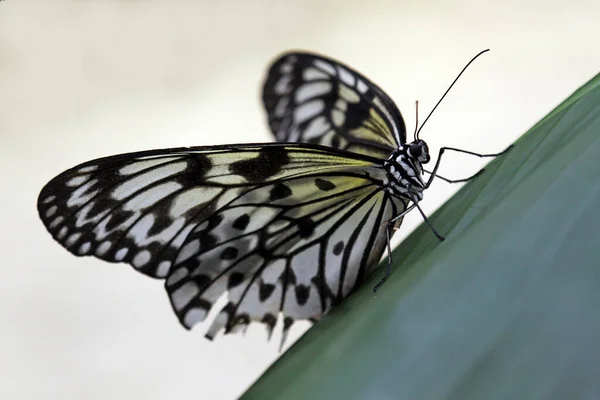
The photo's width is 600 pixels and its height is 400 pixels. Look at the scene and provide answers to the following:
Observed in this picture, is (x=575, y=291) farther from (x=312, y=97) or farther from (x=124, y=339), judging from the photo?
(x=124, y=339)

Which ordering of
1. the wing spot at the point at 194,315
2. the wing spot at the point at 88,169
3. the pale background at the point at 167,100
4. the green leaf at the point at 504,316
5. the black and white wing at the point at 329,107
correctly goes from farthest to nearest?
the pale background at the point at 167,100 < the black and white wing at the point at 329,107 < the wing spot at the point at 194,315 < the wing spot at the point at 88,169 < the green leaf at the point at 504,316

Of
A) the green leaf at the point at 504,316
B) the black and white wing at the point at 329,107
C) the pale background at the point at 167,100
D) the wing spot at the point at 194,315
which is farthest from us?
the pale background at the point at 167,100

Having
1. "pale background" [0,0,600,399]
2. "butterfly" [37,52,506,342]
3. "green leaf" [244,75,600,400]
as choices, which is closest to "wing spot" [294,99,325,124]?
"butterfly" [37,52,506,342]

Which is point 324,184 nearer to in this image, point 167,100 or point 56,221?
point 56,221

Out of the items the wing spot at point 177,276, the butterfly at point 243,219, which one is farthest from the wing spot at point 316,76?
the wing spot at point 177,276

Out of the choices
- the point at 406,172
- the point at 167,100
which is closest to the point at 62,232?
the point at 406,172

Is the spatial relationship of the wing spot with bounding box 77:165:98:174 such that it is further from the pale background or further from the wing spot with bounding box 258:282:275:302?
the pale background

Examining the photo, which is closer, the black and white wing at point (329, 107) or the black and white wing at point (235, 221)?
the black and white wing at point (235, 221)

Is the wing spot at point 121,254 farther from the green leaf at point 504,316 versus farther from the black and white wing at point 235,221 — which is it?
the green leaf at point 504,316
